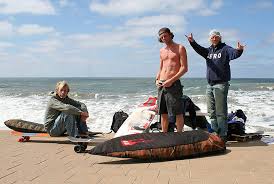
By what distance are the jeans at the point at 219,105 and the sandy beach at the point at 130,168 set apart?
18.3 inches

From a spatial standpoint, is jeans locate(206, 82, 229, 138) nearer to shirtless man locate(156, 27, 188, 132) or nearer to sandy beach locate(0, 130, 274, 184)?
sandy beach locate(0, 130, 274, 184)

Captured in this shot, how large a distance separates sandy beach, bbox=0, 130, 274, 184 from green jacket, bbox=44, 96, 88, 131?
0.60 m

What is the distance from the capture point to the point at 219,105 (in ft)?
20.8

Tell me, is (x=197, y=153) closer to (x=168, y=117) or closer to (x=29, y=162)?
(x=168, y=117)

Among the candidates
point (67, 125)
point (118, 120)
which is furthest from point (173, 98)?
point (118, 120)

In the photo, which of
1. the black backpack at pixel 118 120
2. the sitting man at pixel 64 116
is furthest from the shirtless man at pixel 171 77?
the black backpack at pixel 118 120

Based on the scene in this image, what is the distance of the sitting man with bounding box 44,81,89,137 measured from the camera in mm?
6211

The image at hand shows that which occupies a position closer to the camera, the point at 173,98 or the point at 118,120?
the point at 173,98

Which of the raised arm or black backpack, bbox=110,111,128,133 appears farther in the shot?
black backpack, bbox=110,111,128,133

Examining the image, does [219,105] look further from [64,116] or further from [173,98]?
[64,116]

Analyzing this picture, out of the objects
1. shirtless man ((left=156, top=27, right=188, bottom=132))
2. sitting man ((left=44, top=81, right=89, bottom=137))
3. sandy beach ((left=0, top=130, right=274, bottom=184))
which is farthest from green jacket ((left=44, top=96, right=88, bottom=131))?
shirtless man ((left=156, top=27, right=188, bottom=132))

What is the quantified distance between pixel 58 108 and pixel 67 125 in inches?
12.1

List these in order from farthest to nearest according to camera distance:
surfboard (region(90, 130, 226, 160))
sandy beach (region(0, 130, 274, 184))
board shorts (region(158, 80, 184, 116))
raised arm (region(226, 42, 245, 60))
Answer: board shorts (region(158, 80, 184, 116))
raised arm (region(226, 42, 245, 60))
surfboard (region(90, 130, 226, 160))
sandy beach (region(0, 130, 274, 184))

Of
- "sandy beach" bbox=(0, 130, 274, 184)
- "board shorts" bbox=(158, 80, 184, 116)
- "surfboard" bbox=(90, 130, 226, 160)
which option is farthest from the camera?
"board shorts" bbox=(158, 80, 184, 116)
